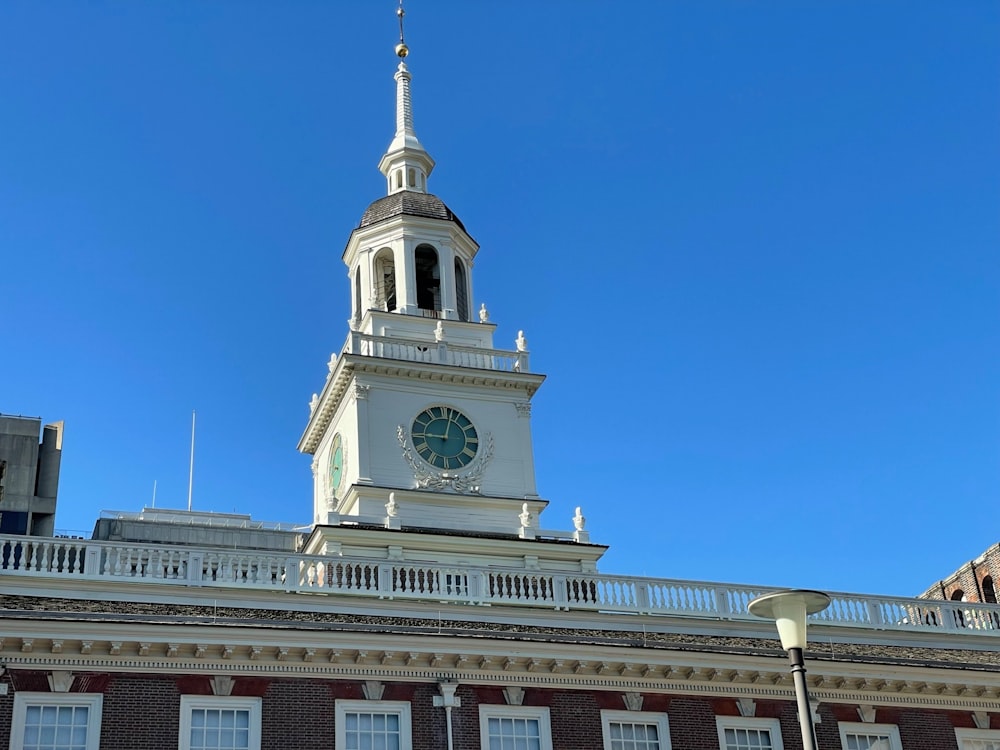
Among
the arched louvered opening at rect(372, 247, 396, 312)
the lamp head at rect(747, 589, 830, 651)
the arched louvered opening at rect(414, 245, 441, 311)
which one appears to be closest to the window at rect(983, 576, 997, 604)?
the arched louvered opening at rect(414, 245, 441, 311)

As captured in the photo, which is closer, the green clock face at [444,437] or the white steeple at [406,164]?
the green clock face at [444,437]

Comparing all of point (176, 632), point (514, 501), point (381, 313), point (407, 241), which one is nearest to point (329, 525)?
point (514, 501)

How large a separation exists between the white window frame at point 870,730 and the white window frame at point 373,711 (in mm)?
8445

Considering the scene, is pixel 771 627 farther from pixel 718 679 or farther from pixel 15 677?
pixel 15 677

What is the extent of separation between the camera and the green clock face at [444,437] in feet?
139

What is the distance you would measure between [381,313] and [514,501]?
786 centimetres

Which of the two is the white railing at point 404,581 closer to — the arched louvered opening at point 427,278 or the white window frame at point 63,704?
the white window frame at point 63,704

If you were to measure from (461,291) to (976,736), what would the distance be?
25199 millimetres

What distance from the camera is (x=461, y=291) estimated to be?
48250 millimetres

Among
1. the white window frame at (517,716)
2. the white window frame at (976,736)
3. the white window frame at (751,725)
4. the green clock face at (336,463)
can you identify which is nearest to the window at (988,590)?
the white window frame at (976,736)

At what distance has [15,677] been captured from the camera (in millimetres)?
22234

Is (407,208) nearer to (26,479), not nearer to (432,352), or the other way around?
(432,352)

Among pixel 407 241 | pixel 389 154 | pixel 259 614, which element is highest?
pixel 389 154

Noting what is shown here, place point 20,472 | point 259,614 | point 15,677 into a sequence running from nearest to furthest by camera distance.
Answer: point 15,677 → point 259,614 → point 20,472
